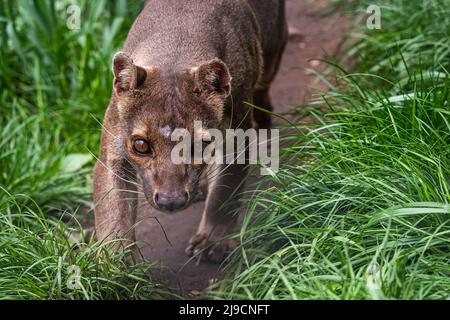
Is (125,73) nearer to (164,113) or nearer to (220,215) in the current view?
(164,113)

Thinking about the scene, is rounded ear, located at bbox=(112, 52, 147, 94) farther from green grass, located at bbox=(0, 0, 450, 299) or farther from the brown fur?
green grass, located at bbox=(0, 0, 450, 299)

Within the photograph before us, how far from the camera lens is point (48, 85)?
8.51m

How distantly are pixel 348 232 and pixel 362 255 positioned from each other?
16 cm

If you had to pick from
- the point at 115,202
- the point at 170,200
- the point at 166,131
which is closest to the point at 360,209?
the point at 170,200

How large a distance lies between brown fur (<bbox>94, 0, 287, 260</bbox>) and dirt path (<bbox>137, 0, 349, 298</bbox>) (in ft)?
0.61

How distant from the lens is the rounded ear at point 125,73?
5441 millimetres

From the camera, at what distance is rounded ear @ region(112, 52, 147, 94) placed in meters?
5.44

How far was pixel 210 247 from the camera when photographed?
640 cm

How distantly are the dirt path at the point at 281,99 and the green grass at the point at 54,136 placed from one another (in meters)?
0.54

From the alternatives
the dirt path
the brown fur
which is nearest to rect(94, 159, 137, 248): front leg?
the brown fur

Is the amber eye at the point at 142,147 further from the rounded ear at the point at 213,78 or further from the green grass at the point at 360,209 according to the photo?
the green grass at the point at 360,209

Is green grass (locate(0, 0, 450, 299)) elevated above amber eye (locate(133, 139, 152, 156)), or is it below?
below

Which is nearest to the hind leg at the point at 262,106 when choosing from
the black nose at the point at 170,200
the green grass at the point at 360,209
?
the green grass at the point at 360,209
